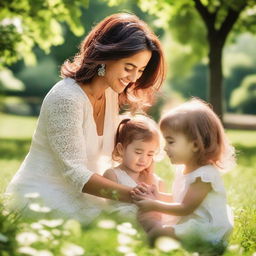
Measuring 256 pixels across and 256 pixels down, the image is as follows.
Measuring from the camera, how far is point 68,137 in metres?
4.00

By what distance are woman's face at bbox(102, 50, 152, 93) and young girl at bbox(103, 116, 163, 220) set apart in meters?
0.31

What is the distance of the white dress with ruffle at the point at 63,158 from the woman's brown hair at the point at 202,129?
61 centimetres

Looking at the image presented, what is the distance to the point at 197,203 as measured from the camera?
376 centimetres

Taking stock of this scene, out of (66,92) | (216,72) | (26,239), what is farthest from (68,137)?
(216,72)

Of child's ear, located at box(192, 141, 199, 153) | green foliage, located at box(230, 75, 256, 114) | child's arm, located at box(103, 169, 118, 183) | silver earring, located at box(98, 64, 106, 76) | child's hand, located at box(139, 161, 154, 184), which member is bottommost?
green foliage, located at box(230, 75, 256, 114)

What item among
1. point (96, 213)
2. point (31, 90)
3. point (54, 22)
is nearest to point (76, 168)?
point (96, 213)

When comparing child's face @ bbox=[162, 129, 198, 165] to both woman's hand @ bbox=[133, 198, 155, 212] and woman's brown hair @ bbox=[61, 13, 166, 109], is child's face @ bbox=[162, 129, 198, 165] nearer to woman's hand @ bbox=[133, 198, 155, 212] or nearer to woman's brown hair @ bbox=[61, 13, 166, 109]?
woman's hand @ bbox=[133, 198, 155, 212]

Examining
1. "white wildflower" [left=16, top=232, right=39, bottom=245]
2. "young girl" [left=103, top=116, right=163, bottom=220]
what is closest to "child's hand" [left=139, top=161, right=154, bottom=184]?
"young girl" [left=103, top=116, right=163, bottom=220]

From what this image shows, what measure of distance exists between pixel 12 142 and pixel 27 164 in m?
11.7

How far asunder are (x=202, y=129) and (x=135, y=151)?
630 mm

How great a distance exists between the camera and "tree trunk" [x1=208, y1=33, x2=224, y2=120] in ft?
46.6

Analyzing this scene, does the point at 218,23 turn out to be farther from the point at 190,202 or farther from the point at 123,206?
the point at 190,202

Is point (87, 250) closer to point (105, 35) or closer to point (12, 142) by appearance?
point (105, 35)

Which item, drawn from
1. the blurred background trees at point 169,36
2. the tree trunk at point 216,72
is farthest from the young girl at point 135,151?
the tree trunk at point 216,72
